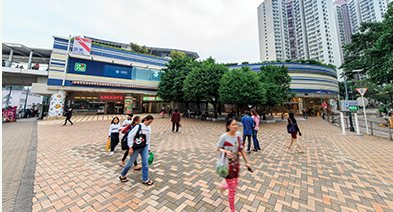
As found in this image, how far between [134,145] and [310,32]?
3109 inches

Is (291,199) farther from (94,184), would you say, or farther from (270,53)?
(270,53)

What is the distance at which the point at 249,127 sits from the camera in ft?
19.5

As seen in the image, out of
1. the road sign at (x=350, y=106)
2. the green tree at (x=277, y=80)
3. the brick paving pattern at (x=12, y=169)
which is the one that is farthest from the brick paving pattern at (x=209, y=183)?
the green tree at (x=277, y=80)

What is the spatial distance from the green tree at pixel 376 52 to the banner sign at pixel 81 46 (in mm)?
29637

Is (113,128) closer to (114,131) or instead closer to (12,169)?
(114,131)

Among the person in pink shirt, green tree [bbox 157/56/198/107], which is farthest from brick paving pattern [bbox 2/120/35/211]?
green tree [bbox 157/56/198/107]

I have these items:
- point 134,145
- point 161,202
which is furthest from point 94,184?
point 161,202

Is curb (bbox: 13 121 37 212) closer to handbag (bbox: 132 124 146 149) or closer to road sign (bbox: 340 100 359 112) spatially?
handbag (bbox: 132 124 146 149)

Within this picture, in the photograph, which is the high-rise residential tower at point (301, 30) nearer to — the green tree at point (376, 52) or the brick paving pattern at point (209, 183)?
the green tree at point (376, 52)

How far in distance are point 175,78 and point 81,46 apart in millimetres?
13154

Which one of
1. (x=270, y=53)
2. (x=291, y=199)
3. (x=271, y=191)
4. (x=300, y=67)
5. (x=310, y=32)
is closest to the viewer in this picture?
(x=291, y=199)

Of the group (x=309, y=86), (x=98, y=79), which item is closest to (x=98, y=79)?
(x=98, y=79)

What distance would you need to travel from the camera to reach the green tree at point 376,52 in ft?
33.8

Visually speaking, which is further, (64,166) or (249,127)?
(249,127)
